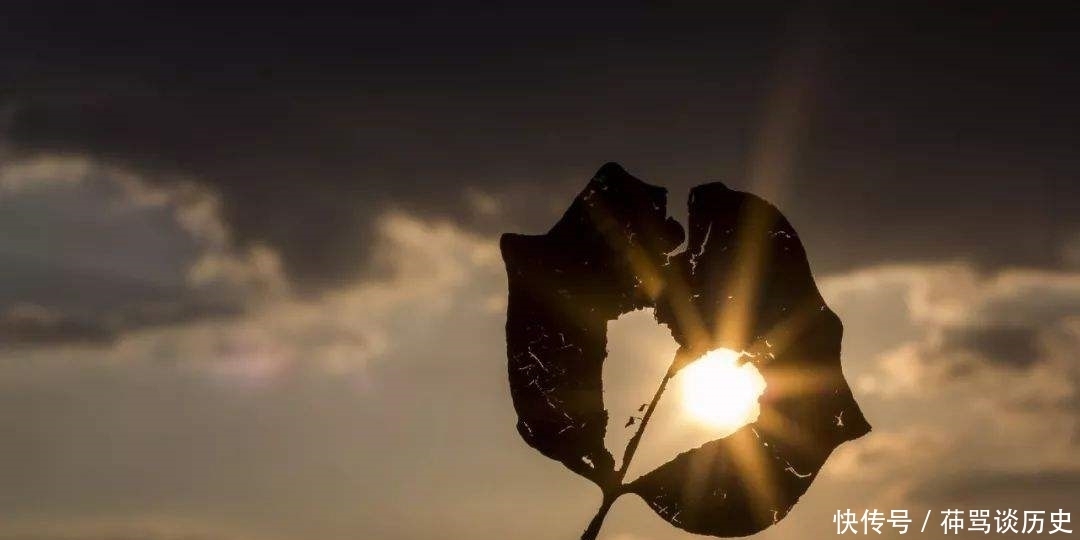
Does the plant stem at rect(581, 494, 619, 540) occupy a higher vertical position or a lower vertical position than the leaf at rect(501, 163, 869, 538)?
lower

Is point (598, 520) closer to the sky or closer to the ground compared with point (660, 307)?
closer to the ground

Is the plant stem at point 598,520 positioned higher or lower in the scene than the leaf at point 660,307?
lower

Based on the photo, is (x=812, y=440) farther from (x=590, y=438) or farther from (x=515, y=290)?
(x=515, y=290)

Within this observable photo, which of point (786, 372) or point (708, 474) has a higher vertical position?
point (786, 372)

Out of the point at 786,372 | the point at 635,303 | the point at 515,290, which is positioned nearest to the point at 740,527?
the point at 786,372

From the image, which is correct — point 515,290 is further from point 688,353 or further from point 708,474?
point 708,474

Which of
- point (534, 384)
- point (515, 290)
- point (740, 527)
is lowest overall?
point (740, 527)

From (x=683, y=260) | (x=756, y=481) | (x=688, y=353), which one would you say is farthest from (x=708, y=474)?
(x=683, y=260)
